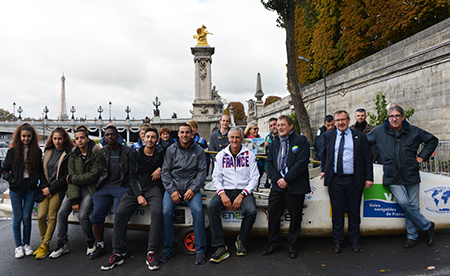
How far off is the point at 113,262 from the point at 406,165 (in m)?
4.30

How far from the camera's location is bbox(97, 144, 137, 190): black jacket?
411 cm

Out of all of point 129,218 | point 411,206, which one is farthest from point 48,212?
point 411,206

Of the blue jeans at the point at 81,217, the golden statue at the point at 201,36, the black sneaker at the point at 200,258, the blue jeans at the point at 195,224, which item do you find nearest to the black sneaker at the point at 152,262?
the blue jeans at the point at 195,224

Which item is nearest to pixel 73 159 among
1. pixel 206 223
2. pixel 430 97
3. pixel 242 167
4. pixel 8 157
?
pixel 8 157

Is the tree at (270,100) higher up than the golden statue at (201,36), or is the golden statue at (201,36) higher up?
the golden statue at (201,36)

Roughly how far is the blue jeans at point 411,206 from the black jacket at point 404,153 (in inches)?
4.3

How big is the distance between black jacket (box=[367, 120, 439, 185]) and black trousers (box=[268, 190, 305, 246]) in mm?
A: 1408

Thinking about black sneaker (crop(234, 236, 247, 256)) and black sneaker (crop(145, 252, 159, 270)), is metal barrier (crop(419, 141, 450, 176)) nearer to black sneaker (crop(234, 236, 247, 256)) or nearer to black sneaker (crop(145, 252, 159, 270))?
black sneaker (crop(234, 236, 247, 256))

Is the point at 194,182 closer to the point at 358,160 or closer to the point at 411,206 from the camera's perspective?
the point at 358,160

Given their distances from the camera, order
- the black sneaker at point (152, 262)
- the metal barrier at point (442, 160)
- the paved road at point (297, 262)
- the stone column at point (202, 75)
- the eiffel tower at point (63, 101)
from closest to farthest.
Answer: the paved road at point (297, 262)
the black sneaker at point (152, 262)
the metal barrier at point (442, 160)
the stone column at point (202, 75)
the eiffel tower at point (63, 101)

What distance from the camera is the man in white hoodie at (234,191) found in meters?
3.82

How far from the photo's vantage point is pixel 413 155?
396cm

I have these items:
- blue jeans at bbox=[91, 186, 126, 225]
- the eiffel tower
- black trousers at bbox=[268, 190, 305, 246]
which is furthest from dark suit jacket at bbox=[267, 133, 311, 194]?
the eiffel tower

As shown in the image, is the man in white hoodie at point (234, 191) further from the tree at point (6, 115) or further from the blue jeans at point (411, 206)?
the tree at point (6, 115)
